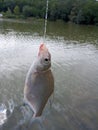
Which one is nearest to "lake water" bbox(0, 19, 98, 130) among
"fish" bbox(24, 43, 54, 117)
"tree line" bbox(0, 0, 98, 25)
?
"fish" bbox(24, 43, 54, 117)

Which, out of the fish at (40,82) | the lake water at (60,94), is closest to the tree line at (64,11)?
the lake water at (60,94)

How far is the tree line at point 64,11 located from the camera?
59.7 metres

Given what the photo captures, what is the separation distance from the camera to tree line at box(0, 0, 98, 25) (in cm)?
5969

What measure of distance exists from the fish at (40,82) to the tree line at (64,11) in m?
57.7

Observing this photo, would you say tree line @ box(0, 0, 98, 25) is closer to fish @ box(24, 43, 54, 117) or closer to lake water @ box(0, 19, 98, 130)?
lake water @ box(0, 19, 98, 130)

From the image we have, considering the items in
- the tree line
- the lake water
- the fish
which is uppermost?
the fish

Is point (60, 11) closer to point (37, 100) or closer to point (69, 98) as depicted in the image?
point (69, 98)

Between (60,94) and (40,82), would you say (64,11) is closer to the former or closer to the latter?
(60,94)

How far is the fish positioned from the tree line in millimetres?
57684

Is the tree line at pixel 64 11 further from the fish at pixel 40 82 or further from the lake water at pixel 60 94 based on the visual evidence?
the fish at pixel 40 82

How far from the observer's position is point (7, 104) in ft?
29.2

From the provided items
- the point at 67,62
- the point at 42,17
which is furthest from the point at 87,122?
the point at 42,17

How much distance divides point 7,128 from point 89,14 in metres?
56.9

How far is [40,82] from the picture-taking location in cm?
222
